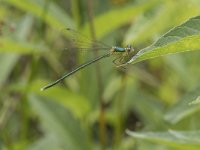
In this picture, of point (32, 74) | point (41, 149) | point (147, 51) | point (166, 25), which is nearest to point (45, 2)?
point (32, 74)

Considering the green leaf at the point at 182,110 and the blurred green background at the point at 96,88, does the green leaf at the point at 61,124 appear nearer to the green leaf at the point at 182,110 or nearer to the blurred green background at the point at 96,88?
the blurred green background at the point at 96,88

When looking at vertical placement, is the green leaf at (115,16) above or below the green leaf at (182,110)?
above

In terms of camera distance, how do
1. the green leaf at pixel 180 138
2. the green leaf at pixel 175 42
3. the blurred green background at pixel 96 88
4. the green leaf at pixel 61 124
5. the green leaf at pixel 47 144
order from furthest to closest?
the green leaf at pixel 47 144 < the green leaf at pixel 61 124 < the blurred green background at pixel 96 88 < the green leaf at pixel 180 138 < the green leaf at pixel 175 42

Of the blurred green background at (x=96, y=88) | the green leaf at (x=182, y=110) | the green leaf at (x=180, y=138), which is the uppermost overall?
the blurred green background at (x=96, y=88)

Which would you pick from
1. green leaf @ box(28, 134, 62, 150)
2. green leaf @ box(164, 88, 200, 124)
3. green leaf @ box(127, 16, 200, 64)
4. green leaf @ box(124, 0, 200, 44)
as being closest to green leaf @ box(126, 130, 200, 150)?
green leaf @ box(164, 88, 200, 124)

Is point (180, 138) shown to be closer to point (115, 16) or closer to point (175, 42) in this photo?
point (175, 42)

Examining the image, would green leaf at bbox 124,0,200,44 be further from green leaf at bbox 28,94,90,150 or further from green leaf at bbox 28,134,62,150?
green leaf at bbox 28,134,62,150

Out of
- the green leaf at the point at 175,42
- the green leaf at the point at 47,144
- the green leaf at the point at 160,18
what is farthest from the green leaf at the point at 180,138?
the green leaf at the point at 47,144
